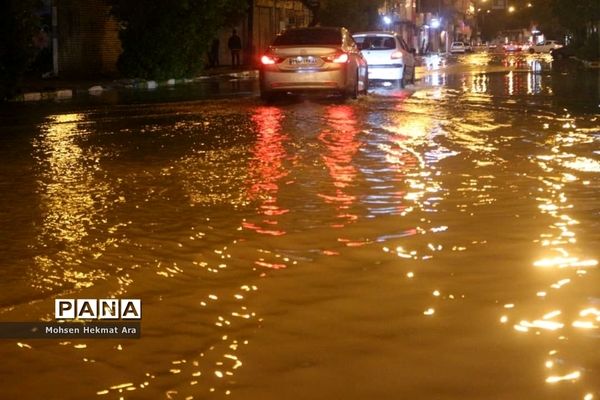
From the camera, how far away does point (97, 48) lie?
38.1 meters

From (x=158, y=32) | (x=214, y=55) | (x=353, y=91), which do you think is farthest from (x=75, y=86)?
(x=214, y=55)

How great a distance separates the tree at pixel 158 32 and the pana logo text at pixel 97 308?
88.8 ft

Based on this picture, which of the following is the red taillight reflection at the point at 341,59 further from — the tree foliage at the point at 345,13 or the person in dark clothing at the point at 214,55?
the tree foliage at the point at 345,13

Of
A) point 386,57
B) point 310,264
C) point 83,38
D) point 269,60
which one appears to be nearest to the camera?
point 310,264

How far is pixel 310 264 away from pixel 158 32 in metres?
27.2

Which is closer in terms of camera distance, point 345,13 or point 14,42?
point 14,42

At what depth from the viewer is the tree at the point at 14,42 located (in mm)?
23172

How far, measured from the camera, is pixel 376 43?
30.4 m

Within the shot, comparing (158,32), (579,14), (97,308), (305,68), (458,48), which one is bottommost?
(97,308)

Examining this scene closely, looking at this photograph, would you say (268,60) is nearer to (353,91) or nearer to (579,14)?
(353,91)

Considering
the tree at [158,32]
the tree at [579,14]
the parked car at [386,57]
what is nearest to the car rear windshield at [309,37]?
the parked car at [386,57]

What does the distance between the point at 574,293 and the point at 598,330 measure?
717 mm

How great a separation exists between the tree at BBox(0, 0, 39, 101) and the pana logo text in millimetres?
18406

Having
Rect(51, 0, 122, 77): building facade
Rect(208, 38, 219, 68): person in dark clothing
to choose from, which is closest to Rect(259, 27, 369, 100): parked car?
Rect(51, 0, 122, 77): building facade
